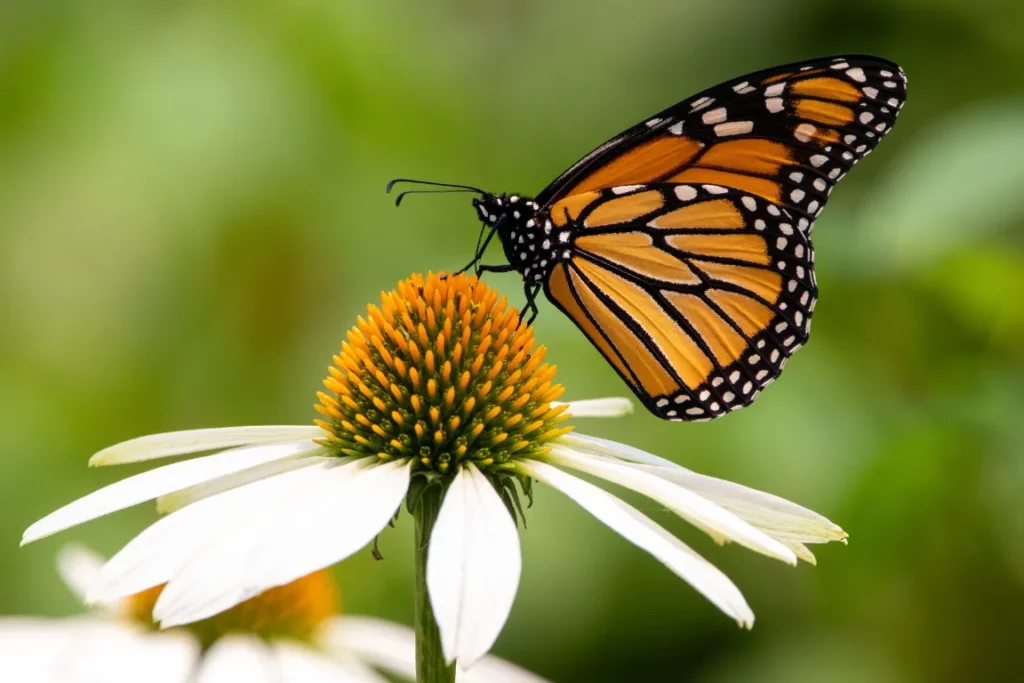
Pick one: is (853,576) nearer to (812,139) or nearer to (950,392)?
(950,392)

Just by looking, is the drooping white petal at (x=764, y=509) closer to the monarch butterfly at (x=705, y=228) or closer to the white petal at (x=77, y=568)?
the monarch butterfly at (x=705, y=228)

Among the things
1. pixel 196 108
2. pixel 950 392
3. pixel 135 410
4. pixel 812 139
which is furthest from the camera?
pixel 196 108

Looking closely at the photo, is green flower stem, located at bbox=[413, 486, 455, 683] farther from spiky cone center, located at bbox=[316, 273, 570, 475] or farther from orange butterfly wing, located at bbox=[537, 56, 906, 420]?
orange butterfly wing, located at bbox=[537, 56, 906, 420]

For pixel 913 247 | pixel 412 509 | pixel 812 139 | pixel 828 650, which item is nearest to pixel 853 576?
pixel 828 650

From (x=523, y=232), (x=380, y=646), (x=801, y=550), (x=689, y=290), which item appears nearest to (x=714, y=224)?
(x=689, y=290)

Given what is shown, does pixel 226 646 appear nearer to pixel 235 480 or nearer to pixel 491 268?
pixel 235 480

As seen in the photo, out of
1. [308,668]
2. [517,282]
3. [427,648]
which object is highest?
[517,282]
